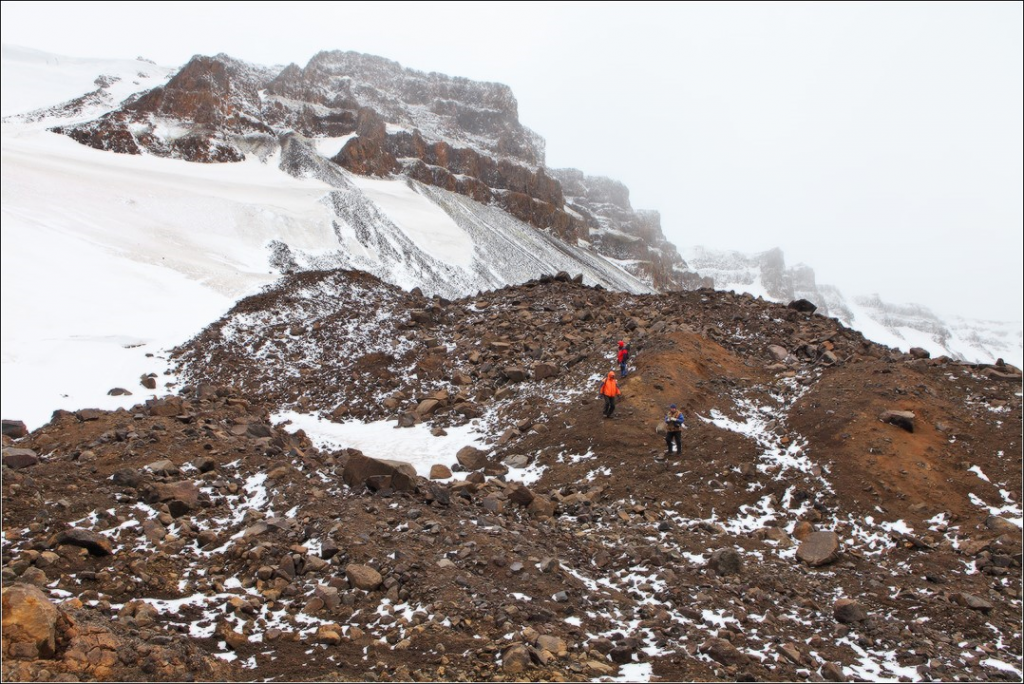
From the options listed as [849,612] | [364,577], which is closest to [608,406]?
[849,612]

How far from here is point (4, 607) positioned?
5516mm

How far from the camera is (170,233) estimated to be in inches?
1401

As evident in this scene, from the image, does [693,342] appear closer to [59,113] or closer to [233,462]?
[233,462]

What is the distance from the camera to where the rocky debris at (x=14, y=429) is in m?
15.0

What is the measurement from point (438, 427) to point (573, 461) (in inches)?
195

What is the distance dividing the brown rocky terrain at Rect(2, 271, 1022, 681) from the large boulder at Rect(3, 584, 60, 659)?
0.02m

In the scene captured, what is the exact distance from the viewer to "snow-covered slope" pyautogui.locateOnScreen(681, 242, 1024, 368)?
146625 mm

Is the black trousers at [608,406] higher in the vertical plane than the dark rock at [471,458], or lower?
higher

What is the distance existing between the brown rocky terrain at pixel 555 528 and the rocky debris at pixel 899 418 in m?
0.05

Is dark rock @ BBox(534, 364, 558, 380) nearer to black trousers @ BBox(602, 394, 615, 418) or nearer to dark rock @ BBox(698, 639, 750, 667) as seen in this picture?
black trousers @ BBox(602, 394, 615, 418)

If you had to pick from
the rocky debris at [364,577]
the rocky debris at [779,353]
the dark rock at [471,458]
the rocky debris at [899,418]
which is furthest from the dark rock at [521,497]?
the rocky debris at [779,353]

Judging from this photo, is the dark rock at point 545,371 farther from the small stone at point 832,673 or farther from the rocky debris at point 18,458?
the rocky debris at point 18,458

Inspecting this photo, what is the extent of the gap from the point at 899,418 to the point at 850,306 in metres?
184

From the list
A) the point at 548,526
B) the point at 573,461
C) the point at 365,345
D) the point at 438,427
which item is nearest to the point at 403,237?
the point at 365,345
